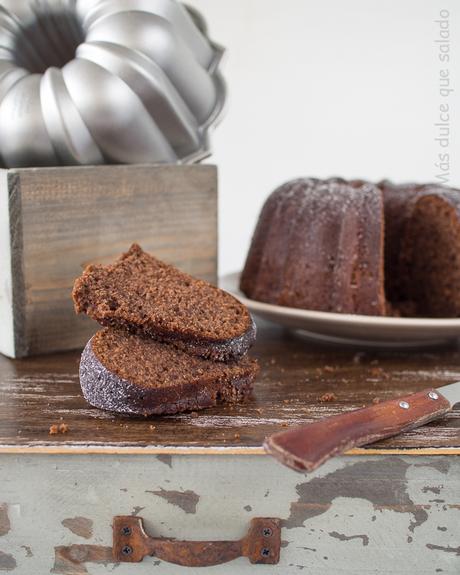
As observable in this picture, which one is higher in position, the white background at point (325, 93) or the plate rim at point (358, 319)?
the white background at point (325, 93)

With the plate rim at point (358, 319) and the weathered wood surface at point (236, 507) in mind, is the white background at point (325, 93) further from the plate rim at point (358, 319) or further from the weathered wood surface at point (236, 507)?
the weathered wood surface at point (236, 507)

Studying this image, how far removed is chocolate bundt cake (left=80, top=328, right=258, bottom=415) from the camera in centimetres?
103

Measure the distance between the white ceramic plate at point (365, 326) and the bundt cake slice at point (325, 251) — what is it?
0.15 feet

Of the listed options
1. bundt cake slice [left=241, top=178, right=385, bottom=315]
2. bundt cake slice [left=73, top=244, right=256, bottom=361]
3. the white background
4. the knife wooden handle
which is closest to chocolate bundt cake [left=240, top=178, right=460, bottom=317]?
bundt cake slice [left=241, top=178, right=385, bottom=315]

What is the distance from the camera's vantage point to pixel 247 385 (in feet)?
3.69

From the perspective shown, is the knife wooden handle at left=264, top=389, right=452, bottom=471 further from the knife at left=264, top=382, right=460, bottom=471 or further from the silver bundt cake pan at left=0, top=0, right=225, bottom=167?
the silver bundt cake pan at left=0, top=0, right=225, bottom=167

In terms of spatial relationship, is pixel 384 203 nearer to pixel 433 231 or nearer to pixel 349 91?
pixel 433 231

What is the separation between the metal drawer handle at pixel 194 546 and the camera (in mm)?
959

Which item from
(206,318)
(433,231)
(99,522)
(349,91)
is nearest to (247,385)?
(206,318)

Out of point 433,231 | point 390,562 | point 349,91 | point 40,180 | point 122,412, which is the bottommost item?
point 390,562

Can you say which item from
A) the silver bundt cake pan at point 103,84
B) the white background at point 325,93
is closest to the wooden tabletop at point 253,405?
the silver bundt cake pan at point 103,84

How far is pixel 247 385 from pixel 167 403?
0.41 feet

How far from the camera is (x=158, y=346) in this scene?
3.63 feet

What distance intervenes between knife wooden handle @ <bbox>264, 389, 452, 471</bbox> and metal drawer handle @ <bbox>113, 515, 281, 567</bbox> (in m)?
0.14
